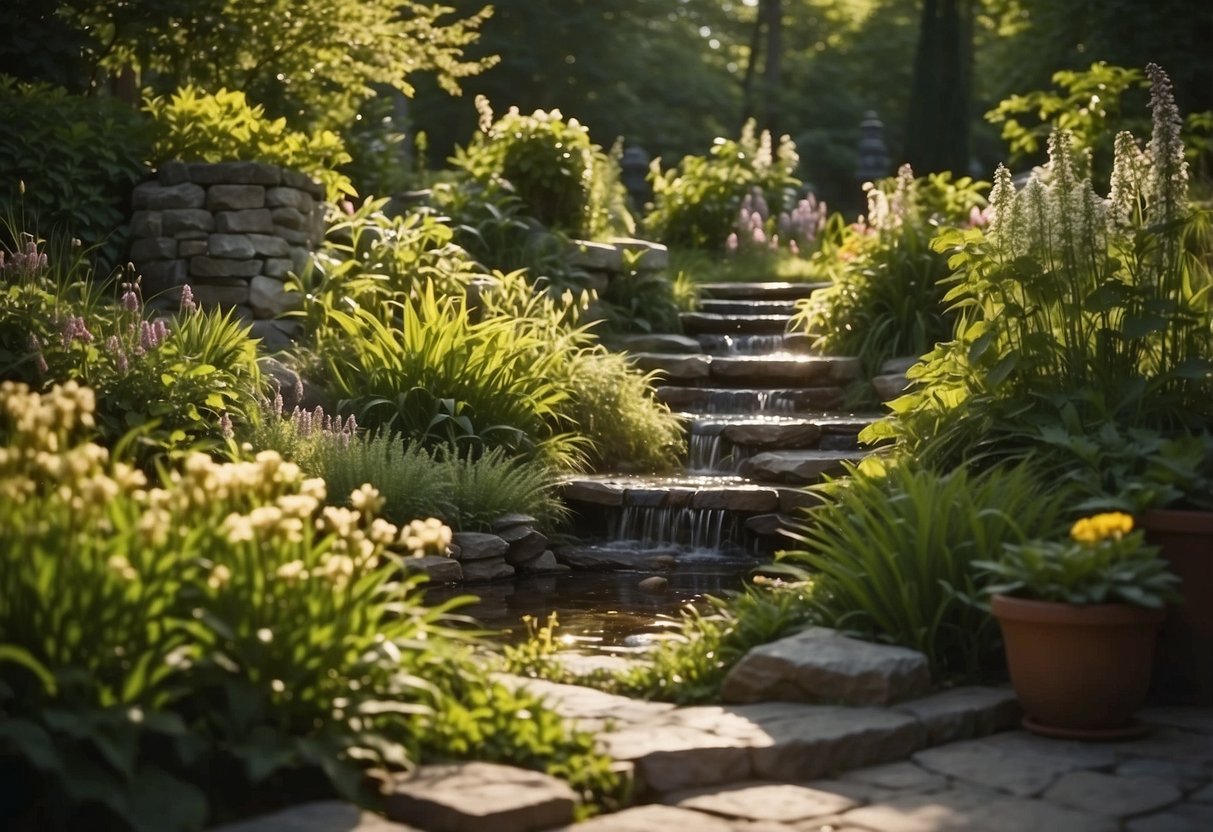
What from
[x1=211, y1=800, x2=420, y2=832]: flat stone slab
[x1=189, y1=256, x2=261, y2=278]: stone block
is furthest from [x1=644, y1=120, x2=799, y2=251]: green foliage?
[x1=211, y1=800, x2=420, y2=832]: flat stone slab

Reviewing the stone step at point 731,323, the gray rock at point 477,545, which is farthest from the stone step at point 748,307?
the gray rock at point 477,545

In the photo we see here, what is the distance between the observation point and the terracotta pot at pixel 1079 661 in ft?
14.0

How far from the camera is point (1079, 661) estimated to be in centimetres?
429

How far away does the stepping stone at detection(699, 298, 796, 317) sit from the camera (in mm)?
12070

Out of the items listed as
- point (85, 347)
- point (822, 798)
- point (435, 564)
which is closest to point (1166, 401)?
point (822, 798)

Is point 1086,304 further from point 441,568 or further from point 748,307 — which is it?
point 748,307

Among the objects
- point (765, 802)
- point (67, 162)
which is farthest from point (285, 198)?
point (765, 802)

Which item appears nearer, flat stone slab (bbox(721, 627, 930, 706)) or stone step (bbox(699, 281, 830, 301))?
flat stone slab (bbox(721, 627, 930, 706))

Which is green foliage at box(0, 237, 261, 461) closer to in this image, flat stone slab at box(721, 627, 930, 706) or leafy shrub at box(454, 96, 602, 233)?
flat stone slab at box(721, 627, 930, 706)

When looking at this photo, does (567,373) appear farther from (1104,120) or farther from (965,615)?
(1104,120)

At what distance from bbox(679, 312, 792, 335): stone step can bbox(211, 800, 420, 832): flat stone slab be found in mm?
8571

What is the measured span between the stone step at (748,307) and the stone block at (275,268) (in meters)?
3.69

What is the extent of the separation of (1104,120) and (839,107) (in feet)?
61.3

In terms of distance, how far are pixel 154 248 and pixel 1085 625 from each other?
7045 mm
